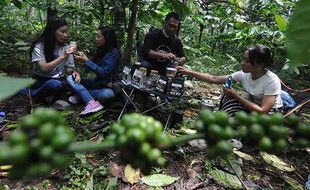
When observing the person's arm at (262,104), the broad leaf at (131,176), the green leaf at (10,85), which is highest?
the green leaf at (10,85)

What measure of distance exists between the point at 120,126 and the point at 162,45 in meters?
3.26

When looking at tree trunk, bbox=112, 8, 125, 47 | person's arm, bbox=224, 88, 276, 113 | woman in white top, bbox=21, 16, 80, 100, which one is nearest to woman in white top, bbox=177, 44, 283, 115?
person's arm, bbox=224, 88, 276, 113

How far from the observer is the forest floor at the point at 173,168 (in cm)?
228

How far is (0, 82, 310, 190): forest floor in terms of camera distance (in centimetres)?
228

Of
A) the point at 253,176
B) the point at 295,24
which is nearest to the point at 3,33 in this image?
the point at 253,176

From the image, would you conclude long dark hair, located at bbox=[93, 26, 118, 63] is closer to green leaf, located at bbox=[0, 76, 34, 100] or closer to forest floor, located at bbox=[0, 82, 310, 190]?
forest floor, located at bbox=[0, 82, 310, 190]

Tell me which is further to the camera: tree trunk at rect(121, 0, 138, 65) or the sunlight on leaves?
tree trunk at rect(121, 0, 138, 65)

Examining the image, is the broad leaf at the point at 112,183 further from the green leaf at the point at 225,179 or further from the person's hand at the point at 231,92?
the person's hand at the point at 231,92

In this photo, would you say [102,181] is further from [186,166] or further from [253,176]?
[253,176]

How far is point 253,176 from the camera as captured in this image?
2611mm

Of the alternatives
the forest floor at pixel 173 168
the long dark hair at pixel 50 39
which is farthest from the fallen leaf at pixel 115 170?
the long dark hair at pixel 50 39

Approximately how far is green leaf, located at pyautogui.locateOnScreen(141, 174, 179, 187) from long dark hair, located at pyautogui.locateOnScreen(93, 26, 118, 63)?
1.49 m

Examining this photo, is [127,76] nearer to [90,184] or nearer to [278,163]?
[90,184]

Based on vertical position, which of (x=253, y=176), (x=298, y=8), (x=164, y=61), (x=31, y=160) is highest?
(x=298, y=8)
